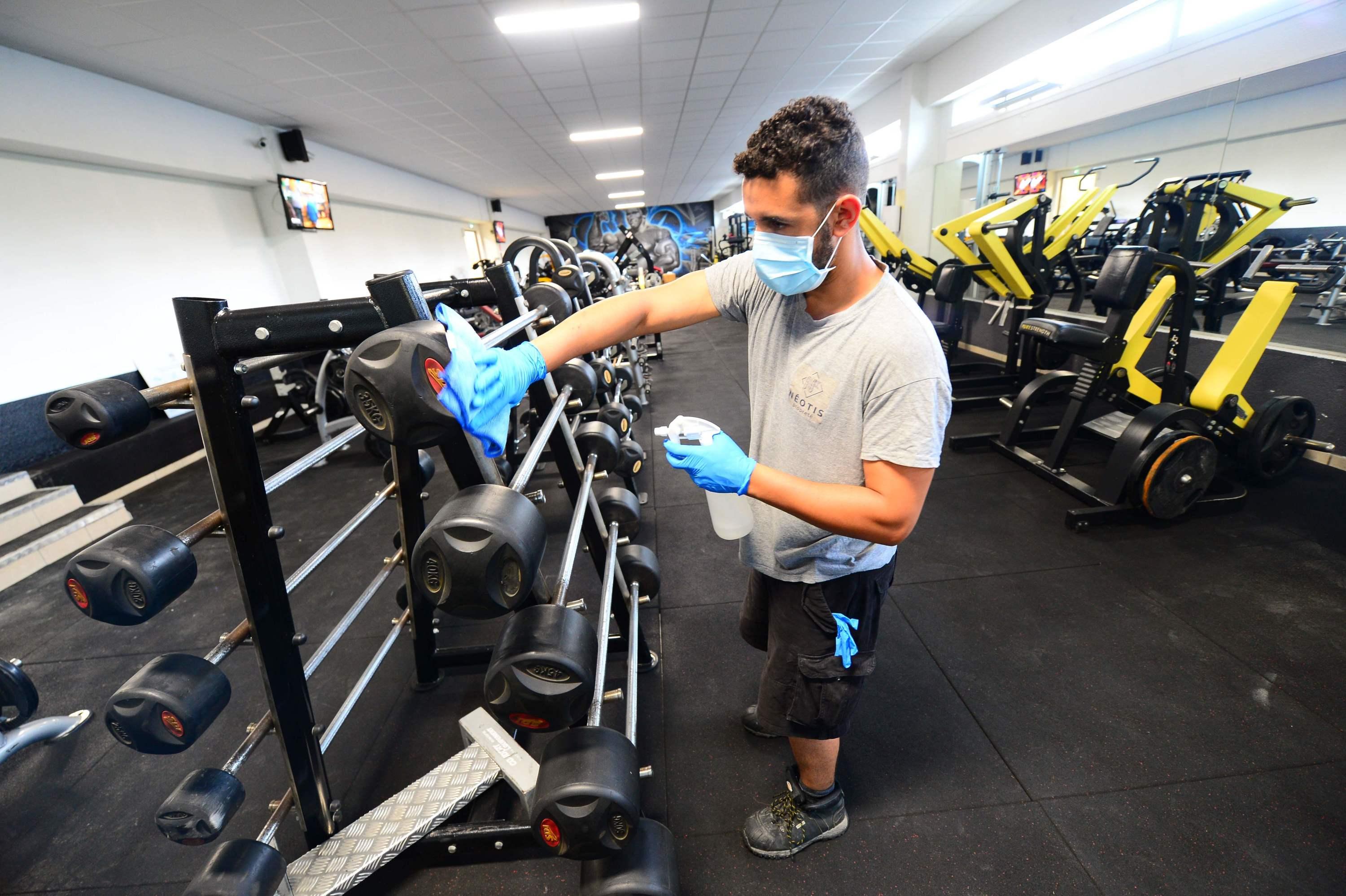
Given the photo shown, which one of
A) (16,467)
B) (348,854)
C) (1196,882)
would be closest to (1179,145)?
(1196,882)

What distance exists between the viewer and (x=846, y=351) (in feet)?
3.61

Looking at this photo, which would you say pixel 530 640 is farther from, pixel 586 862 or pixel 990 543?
pixel 990 543

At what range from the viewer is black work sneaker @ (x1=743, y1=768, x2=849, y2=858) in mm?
1499

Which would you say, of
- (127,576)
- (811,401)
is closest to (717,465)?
(811,401)

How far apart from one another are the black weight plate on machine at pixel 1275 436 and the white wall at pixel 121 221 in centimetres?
719

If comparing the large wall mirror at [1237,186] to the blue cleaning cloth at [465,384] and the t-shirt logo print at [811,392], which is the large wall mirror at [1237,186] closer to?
the t-shirt logo print at [811,392]

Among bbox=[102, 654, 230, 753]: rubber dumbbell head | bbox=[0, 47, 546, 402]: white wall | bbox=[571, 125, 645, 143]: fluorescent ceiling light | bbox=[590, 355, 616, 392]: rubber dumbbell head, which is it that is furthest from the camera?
bbox=[571, 125, 645, 143]: fluorescent ceiling light

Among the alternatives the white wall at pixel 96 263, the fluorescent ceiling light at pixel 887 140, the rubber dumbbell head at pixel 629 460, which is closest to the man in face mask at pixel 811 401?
the rubber dumbbell head at pixel 629 460

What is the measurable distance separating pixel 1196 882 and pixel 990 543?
160cm

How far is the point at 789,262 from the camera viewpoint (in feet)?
3.67

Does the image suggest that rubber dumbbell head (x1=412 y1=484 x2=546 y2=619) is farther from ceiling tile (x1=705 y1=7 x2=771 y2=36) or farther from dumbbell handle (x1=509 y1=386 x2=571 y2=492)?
ceiling tile (x1=705 y1=7 x2=771 y2=36)

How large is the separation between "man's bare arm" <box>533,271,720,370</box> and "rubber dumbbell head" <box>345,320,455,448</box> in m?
0.37

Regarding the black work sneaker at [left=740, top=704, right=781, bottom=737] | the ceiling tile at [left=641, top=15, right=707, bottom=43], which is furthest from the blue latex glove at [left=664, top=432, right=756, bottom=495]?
the ceiling tile at [left=641, top=15, right=707, bottom=43]

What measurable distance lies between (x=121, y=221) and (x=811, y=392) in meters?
6.73
